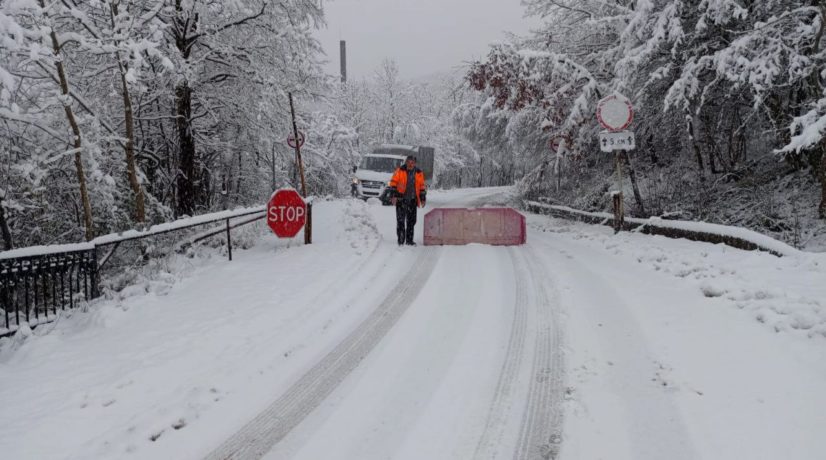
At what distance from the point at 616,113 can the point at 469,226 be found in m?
3.83

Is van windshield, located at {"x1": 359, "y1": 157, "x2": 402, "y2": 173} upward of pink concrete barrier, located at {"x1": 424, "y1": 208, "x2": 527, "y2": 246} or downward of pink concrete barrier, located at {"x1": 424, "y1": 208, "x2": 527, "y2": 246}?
upward

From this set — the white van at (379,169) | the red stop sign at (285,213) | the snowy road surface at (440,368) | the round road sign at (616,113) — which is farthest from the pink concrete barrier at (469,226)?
the white van at (379,169)

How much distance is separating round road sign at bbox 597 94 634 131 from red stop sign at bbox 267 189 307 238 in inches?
252

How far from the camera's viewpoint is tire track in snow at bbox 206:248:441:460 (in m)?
3.21

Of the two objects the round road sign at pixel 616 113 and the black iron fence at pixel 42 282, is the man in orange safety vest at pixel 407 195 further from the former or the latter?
the black iron fence at pixel 42 282

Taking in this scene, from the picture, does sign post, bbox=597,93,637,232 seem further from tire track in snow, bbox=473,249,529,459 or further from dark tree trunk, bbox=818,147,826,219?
tire track in snow, bbox=473,249,529,459

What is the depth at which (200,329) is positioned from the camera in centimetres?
534

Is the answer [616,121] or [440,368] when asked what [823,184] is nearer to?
[616,121]

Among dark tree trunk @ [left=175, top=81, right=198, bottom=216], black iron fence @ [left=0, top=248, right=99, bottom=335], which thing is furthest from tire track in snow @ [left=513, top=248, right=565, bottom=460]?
dark tree trunk @ [left=175, top=81, right=198, bottom=216]

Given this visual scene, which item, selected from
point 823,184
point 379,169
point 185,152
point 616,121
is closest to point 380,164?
point 379,169

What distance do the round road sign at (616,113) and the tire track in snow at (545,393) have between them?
5.94m

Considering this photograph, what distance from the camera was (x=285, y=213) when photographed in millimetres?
9766

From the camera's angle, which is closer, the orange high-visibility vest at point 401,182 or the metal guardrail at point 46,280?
the metal guardrail at point 46,280

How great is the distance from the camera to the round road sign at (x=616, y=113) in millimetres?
10516
